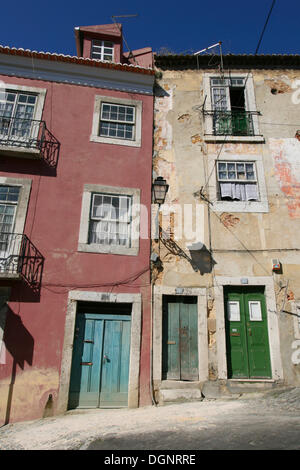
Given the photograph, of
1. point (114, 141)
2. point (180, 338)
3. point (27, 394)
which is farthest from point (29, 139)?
point (180, 338)

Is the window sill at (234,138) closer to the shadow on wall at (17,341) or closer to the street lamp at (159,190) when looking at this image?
the street lamp at (159,190)

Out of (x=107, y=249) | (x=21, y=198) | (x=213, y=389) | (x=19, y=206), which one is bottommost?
(x=213, y=389)

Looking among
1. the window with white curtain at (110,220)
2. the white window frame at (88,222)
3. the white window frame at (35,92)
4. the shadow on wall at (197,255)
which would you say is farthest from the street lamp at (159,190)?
the white window frame at (35,92)

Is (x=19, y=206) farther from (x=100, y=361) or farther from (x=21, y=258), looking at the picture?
(x=100, y=361)

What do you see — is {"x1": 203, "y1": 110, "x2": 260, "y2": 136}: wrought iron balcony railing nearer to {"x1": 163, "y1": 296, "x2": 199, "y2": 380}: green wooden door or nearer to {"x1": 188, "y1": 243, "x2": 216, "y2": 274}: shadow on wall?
{"x1": 188, "y1": 243, "x2": 216, "y2": 274}: shadow on wall

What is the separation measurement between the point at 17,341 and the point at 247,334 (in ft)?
17.5

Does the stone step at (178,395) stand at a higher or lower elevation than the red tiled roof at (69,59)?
lower

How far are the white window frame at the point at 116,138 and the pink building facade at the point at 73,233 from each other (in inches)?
1.2

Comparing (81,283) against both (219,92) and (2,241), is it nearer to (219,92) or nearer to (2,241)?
(2,241)

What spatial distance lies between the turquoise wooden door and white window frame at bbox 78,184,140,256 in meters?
1.61

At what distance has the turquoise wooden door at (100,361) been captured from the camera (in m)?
7.19

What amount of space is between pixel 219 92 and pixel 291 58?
2590 millimetres

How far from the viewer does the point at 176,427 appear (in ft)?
16.6

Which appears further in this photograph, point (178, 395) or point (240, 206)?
point (240, 206)
